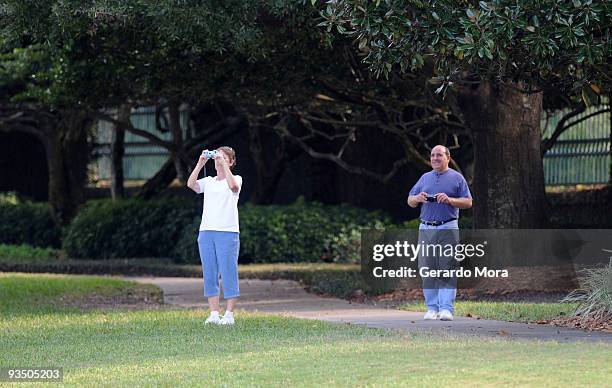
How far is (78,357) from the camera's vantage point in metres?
9.65

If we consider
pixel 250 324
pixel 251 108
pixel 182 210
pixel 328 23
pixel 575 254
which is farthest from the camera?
pixel 182 210

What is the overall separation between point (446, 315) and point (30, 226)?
16.2m

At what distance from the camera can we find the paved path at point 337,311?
1083 cm

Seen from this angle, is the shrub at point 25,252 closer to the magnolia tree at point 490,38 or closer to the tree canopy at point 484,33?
the magnolia tree at point 490,38

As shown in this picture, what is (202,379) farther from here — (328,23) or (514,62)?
(514,62)

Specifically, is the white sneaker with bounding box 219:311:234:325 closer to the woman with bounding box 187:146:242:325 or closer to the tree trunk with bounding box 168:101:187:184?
the woman with bounding box 187:146:242:325

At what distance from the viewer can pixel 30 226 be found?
86.0ft

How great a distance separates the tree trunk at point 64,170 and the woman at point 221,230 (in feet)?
45.2

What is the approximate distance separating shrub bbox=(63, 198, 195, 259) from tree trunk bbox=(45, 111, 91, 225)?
80.1 inches

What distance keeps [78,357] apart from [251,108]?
11417mm

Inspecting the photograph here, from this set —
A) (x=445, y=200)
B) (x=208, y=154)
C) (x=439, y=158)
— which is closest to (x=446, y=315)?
(x=445, y=200)

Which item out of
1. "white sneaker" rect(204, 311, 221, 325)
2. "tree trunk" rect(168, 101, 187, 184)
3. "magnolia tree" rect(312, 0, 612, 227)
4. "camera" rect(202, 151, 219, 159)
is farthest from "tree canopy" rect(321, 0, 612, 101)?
"tree trunk" rect(168, 101, 187, 184)

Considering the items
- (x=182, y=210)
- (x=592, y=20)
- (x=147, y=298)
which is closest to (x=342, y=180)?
(x=182, y=210)

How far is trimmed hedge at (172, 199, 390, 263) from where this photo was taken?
21281 millimetres
